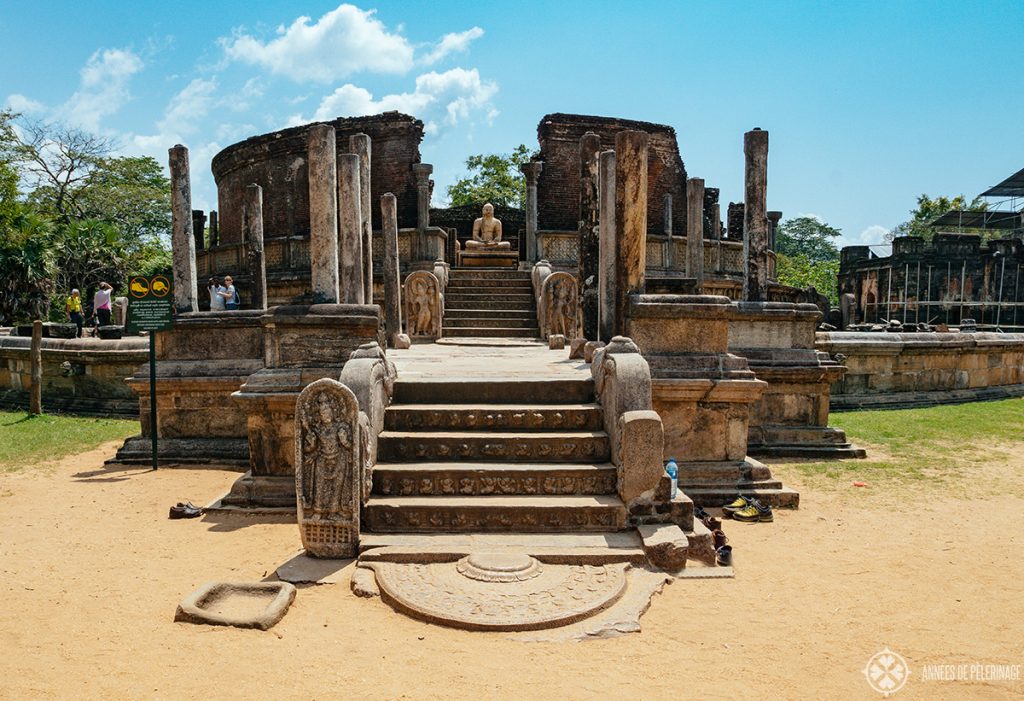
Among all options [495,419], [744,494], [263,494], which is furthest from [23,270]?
[744,494]

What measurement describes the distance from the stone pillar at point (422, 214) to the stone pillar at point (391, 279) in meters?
3.84

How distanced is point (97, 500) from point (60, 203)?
29850mm

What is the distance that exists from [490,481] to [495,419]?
683 mm

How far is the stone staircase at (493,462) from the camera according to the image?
185 inches

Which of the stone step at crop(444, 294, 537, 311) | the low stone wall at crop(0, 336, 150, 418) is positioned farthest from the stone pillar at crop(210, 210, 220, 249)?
the stone step at crop(444, 294, 537, 311)

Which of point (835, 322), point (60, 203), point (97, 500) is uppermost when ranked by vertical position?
point (60, 203)

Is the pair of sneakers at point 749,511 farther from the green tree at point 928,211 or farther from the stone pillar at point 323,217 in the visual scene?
the green tree at point 928,211

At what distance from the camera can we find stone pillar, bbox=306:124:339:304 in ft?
22.5

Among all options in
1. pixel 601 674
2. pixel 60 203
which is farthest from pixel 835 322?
pixel 60 203

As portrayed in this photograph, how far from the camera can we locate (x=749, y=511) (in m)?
5.69

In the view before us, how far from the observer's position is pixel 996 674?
3.12 m

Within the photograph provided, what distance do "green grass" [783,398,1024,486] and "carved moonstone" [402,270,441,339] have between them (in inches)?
282

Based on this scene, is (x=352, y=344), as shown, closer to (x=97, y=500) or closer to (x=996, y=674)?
(x=97, y=500)

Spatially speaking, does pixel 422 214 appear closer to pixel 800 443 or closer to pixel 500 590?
pixel 800 443
